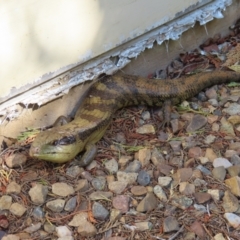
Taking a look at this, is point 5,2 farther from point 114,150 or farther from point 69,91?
point 114,150

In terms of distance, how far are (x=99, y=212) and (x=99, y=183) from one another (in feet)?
0.94

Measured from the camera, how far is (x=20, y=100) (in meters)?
3.83

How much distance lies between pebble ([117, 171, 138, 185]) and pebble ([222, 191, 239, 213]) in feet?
2.03

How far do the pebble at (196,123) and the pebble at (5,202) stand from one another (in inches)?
55.4

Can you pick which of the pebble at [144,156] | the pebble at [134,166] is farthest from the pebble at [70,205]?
the pebble at [144,156]

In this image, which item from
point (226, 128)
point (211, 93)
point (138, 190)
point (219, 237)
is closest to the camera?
point (219, 237)

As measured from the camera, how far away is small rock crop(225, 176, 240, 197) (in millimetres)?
3385

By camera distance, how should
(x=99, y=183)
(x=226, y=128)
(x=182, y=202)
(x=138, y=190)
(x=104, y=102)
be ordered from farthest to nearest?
(x=104, y=102), (x=226, y=128), (x=99, y=183), (x=138, y=190), (x=182, y=202)

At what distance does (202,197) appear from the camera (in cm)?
337

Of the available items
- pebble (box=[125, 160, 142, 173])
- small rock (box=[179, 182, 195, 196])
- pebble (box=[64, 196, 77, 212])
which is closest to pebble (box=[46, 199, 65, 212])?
pebble (box=[64, 196, 77, 212])

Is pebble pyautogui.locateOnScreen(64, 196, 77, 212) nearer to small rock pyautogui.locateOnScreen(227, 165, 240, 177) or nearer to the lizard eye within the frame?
the lizard eye

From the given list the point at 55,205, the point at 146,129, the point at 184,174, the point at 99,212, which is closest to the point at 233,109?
the point at 146,129

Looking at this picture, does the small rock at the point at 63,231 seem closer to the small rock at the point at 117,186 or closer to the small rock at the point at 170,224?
the small rock at the point at 117,186

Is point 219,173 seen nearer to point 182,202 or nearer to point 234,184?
point 234,184
